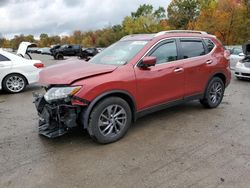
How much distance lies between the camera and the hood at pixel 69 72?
12.0 feet

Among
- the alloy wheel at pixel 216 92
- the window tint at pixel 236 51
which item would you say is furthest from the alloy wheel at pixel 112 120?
the window tint at pixel 236 51

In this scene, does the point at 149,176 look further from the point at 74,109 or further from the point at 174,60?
the point at 174,60

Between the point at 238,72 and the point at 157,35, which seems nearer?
the point at 157,35

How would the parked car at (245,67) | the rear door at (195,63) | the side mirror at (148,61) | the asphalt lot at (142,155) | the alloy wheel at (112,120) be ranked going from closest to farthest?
1. the asphalt lot at (142,155)
2. the alloy wheel at (112,120)
3. the side mirror at (148,61)
4. the rear door at (195,63)
5. the parked car at (245,67)

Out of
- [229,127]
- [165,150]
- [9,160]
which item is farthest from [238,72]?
[9,160]

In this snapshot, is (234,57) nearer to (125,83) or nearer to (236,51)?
(236,51)

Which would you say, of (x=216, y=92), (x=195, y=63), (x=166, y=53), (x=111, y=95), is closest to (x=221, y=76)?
(x=216, y=92)

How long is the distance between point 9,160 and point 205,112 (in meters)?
3.99

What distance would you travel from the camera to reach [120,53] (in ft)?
15.0

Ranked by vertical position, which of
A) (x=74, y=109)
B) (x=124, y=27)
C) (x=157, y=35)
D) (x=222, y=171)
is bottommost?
(x=222, y=171)

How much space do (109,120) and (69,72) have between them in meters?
0.99

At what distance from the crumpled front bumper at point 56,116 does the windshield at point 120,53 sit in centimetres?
120

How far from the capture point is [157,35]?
459 centimetres

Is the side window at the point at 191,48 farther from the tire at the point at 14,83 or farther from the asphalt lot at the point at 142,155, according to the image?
the tire at the point at 14,83
